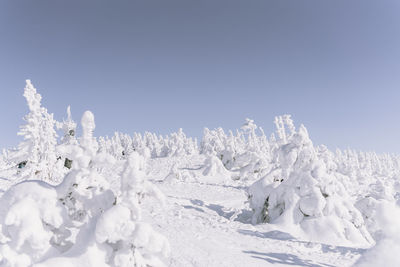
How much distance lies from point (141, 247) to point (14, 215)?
238 cm

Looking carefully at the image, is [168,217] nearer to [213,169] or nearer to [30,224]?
[30,224]

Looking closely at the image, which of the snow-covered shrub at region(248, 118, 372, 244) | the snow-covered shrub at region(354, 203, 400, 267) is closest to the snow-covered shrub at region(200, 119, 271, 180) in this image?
the snow-covered shrub at region(248, 118, 372, 244)

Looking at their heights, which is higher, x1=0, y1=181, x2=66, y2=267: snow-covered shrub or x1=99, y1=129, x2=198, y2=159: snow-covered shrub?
x1=99, y1=129, x2=198, y2=159: snow-covered shrub

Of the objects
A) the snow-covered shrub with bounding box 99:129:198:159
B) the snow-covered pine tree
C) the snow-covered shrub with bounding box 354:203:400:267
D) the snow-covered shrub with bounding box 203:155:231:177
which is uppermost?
the snow-covered shrub with bounding box 99:129:198:159

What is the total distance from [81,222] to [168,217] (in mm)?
8225

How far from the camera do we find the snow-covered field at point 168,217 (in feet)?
17.8

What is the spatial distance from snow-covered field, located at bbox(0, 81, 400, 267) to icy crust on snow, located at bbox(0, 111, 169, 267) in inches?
0.7

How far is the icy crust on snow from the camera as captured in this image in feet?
17.2

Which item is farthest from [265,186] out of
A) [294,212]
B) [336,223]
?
[336,223]

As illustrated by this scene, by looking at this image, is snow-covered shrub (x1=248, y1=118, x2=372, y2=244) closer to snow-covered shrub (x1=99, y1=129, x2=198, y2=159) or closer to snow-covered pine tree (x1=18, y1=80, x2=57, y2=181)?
snow-covered pine tree (x1=18, y1=80, x2=57, y2=181)

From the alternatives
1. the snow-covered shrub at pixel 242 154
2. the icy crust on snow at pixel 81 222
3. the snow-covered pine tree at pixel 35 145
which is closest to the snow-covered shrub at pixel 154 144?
the snow-covered shrub at pixel 242 154

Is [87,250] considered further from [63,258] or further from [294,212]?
[294,212]

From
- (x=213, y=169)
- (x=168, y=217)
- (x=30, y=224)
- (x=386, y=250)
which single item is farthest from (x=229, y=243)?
(x=213, y=169)

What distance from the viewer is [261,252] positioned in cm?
1093
